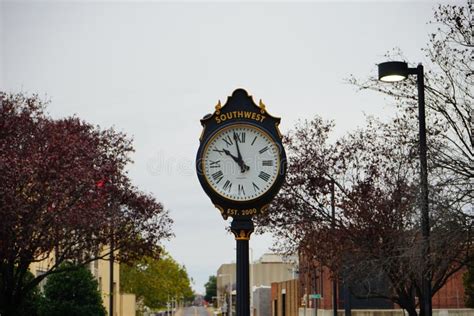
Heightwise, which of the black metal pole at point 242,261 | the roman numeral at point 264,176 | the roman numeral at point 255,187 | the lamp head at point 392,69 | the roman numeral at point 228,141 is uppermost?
the lamp head at point 392,69

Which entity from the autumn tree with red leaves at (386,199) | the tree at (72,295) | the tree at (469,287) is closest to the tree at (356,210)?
the autumn tree with red leaves at (386,199)

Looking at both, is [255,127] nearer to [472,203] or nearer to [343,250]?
[472,203]

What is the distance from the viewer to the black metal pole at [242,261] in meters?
10.6

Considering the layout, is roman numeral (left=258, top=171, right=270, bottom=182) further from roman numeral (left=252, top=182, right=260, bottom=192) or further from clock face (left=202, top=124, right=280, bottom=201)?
roman numeral (left=252, top=182, right=260, bottom=192)

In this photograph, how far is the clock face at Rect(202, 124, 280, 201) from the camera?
10648 millimetres

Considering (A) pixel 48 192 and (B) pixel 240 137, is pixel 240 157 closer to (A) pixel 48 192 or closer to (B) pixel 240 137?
(B) pixel 240 137

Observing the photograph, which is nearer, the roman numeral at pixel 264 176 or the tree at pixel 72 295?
the roman numeral at pixel 264 176

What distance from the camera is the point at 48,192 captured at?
1831 cm

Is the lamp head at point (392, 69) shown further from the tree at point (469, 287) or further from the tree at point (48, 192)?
the tree at point (469, 287)

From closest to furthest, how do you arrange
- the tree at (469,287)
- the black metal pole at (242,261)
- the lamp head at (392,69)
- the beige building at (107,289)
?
the black metal pole at (242,261), the lamp head at (392,69), the tree at (469,287), the beige building at (107,289)

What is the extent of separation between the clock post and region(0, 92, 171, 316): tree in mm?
7414

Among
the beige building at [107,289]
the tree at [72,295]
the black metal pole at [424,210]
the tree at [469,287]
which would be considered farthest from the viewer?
the beige building at [107,289]

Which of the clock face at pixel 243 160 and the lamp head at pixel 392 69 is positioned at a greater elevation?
the lamp head at pixel 392 69

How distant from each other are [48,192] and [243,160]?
28.7 ft
